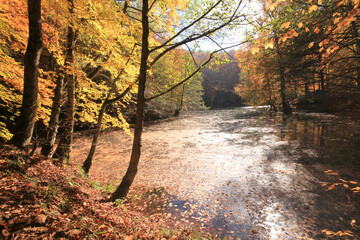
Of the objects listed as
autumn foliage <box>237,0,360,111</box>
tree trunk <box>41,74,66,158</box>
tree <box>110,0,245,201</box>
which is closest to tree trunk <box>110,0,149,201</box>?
tree <box>110,0,245,201</box>

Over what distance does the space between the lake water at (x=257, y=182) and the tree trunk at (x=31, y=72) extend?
3.83 metres

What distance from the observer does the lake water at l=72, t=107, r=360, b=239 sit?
4.11 m

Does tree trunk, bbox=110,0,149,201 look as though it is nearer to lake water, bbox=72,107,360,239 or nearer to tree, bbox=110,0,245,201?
tree, bbox=110,0,245,201

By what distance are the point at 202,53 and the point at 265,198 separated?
16.5 ft

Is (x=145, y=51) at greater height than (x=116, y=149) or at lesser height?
greater

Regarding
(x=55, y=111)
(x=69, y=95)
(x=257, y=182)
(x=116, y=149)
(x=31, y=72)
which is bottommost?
(x=257, y=182)

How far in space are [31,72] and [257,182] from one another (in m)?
7.33

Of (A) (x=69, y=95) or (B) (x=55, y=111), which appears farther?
(A) (x=69, y=95)

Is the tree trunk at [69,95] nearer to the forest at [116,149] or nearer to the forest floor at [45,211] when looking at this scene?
the forest at [116,149]

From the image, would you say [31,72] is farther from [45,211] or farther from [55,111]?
[55,111]

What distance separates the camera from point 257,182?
6.18 m

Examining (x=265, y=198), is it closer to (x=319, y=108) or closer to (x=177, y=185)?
(x=177, y=185)

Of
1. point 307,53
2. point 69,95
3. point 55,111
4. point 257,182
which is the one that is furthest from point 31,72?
point 307,53

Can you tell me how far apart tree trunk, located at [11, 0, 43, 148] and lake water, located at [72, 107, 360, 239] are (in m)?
3.83
